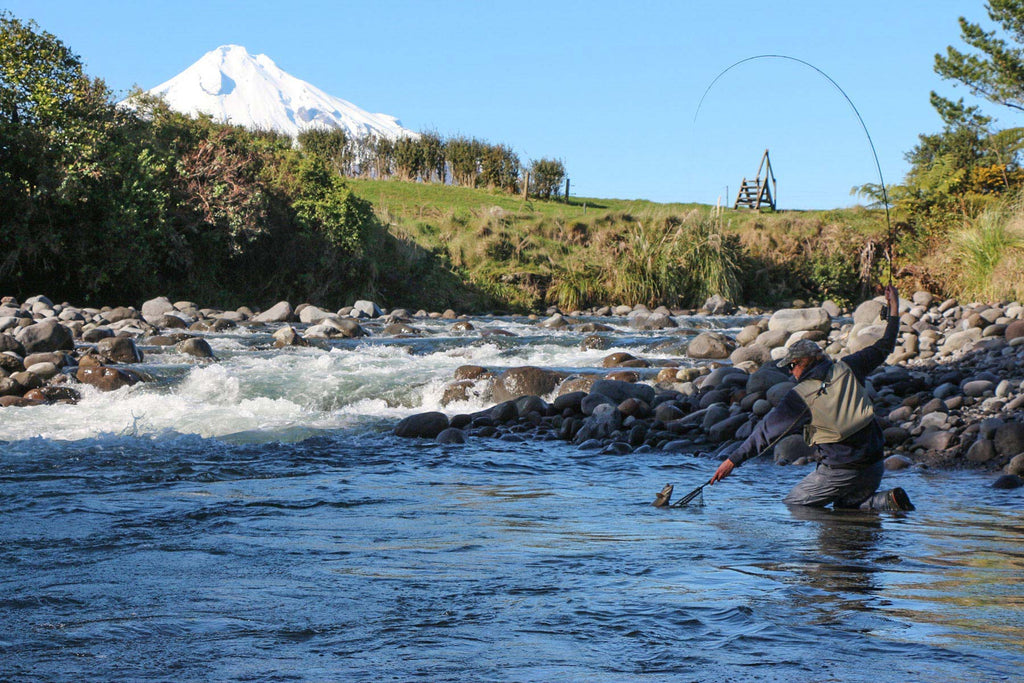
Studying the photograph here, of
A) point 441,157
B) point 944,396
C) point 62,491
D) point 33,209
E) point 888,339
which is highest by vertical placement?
point 441,157

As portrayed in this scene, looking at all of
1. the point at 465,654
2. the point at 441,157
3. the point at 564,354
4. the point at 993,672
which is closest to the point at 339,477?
the point at 465,654

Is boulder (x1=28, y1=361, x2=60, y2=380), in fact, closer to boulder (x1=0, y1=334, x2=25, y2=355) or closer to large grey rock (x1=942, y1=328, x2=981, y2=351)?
boulder (x1=0, y1=334, x2=25, y2=355)

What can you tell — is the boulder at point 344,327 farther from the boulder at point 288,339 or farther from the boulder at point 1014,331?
the boulder at point 1014,331

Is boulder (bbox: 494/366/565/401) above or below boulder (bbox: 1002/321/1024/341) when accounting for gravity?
below

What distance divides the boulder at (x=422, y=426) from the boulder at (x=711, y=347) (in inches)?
250

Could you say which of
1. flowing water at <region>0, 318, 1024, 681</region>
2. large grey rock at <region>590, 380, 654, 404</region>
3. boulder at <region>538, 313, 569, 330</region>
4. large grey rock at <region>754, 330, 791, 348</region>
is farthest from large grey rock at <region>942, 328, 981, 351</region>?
boulder at <region>538, 313, 569, 330</region>

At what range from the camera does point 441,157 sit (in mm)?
42250

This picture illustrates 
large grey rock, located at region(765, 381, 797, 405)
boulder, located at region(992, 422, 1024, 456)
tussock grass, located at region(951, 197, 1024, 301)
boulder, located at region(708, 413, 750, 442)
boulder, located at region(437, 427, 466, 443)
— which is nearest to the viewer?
boulder, located at region(992, 422, 1024, 456)

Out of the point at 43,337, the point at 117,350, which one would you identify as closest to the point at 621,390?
the point at 117,350

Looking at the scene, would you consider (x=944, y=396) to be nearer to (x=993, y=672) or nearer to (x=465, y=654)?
(x=993, y=672)

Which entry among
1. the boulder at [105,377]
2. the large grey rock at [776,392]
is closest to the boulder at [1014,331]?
the large grey rock at [776,392]

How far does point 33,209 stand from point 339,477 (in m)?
16.6

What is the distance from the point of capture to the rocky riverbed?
29.9 ft

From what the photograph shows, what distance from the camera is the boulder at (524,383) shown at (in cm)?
1212
